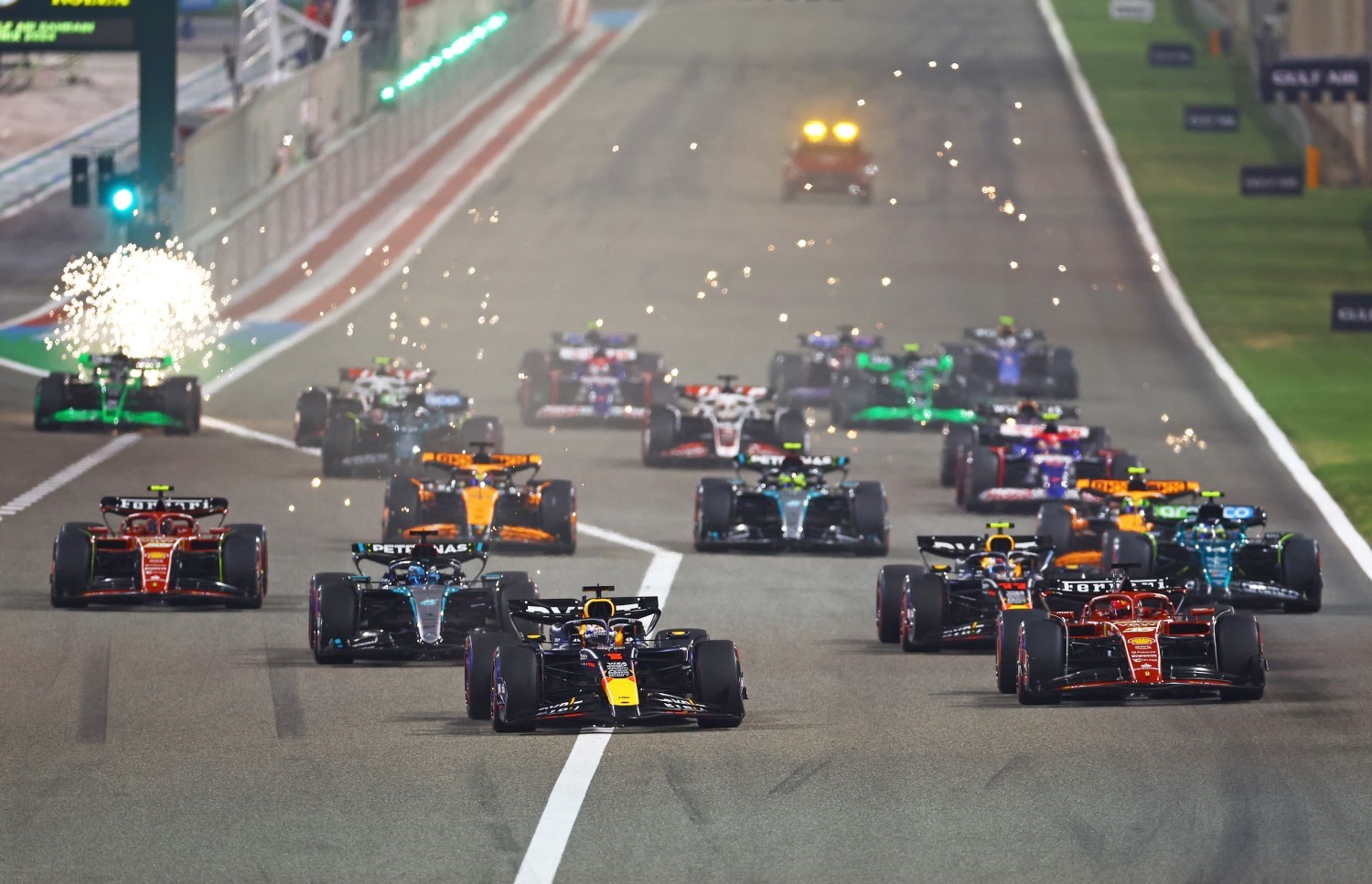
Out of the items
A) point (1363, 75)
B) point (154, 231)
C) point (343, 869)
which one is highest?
point (1363, 75)

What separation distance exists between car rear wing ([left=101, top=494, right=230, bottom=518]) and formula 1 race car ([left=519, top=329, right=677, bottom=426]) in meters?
15.9

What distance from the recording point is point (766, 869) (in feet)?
51.2

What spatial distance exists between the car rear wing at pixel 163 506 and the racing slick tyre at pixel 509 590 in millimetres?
3744

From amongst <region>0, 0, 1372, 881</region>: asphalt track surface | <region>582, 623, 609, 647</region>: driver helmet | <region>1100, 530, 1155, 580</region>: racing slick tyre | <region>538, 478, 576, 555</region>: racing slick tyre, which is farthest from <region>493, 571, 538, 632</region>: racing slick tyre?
<region>538, 478, 576, 555</region>: racing slick tyre

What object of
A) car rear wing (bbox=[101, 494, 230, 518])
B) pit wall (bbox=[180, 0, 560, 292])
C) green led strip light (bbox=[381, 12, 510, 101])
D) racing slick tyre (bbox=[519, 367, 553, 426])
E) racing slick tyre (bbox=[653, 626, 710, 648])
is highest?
green led strip light (bbox=[381, 12, 510, 101])

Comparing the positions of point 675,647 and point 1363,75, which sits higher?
point 1363,75

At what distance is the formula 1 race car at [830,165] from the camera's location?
2813 inches

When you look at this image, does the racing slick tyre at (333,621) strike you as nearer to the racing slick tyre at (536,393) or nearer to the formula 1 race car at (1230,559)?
the formula 1 race car at (1230,559)

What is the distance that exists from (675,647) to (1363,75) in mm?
36320

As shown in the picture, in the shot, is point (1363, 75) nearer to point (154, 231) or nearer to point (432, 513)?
point (154, 231)

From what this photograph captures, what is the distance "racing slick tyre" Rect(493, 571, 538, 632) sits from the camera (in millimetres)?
22656

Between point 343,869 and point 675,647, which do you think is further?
point 675,647

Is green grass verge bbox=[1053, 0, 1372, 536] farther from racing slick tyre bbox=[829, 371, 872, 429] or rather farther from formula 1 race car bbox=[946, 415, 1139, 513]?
racing slick tyre bbox=[829, 371, 872, 429]

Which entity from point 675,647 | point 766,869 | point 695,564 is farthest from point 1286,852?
point 695,564
